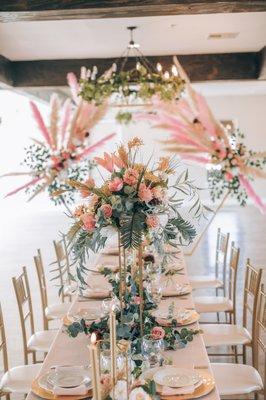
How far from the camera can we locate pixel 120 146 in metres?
2.71

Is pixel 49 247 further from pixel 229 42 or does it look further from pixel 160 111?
pixel 160 111

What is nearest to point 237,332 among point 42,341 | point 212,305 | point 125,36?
point 212,305

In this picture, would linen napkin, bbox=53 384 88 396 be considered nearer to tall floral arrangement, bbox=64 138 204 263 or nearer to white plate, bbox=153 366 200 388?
white plate, bbox=153 366 200 388

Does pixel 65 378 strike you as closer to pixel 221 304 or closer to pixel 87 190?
pixel 87 190

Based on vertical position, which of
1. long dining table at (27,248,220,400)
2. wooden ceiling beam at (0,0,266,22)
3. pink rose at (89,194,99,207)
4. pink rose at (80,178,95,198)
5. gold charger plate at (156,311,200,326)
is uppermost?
wooden ceiling beam at (0,0,266,22)

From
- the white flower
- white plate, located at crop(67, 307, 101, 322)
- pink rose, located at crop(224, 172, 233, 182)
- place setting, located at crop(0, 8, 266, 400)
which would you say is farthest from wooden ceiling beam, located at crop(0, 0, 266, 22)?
pink rose, located at crop(224, 172, 233, 182)

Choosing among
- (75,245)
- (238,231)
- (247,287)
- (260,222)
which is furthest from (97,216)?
(260,222)

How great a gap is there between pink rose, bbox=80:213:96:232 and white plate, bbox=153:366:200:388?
0.70 meters

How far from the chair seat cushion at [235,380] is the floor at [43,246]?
6.71 feet

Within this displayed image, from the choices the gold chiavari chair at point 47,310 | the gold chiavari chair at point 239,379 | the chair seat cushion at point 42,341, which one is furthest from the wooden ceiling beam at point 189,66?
the gold chiavari chair at point 239,379

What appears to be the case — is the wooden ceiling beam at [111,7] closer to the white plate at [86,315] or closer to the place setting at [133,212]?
the place setting at [133,212]

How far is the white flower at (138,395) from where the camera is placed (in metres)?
1.93

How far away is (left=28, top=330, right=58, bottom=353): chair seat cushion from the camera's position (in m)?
3.70

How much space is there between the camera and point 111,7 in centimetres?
402
